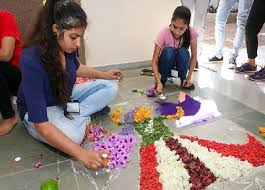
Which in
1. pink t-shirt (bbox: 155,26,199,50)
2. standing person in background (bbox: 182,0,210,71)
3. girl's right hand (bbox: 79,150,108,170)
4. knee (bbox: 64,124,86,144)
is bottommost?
knee (bbox: 64,124,86,144)

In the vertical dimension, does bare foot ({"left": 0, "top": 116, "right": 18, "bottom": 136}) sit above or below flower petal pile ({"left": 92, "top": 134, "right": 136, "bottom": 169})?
Result: above

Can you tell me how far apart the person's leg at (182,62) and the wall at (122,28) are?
81 cm

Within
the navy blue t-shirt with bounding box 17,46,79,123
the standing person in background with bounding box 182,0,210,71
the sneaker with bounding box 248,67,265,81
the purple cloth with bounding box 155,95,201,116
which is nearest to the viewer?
the navy blue t-shirt with bounding box 17,46,79,123

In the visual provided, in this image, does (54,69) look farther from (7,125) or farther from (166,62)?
(166,62)

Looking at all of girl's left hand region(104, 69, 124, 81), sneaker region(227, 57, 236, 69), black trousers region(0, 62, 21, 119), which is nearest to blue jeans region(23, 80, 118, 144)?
girl's left hand region(104, 69, 124, 81)

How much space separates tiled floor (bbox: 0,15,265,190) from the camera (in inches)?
68.9

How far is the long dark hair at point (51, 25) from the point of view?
4.95ft

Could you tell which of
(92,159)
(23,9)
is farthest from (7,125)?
(23,9)

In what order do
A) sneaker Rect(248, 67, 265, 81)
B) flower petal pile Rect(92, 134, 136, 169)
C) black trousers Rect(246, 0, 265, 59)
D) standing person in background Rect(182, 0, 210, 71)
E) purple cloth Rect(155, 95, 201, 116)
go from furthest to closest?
standing person in background Rect(182, 0, 210, 71) → sneaker Rect(248, 67, 265, 81) → black trousers Rect(246, 0, 265, 59) → purple cloth Rect(155, 95, 201, 116) → flower petal pile Rect(92, 134, 136, 169)

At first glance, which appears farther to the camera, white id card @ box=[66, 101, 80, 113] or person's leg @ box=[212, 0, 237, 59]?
person's leg @ box=[212, 0, 237, 59]

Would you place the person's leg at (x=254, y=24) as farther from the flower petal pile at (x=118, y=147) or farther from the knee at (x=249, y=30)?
the flower petal pile at (x=118, y=147)

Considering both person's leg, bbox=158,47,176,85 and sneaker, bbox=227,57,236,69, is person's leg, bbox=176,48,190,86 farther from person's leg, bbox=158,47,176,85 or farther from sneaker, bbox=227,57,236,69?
sneaker, bbox=227,57,236,69

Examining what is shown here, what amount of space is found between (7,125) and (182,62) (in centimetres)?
180

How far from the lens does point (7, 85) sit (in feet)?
7.70
